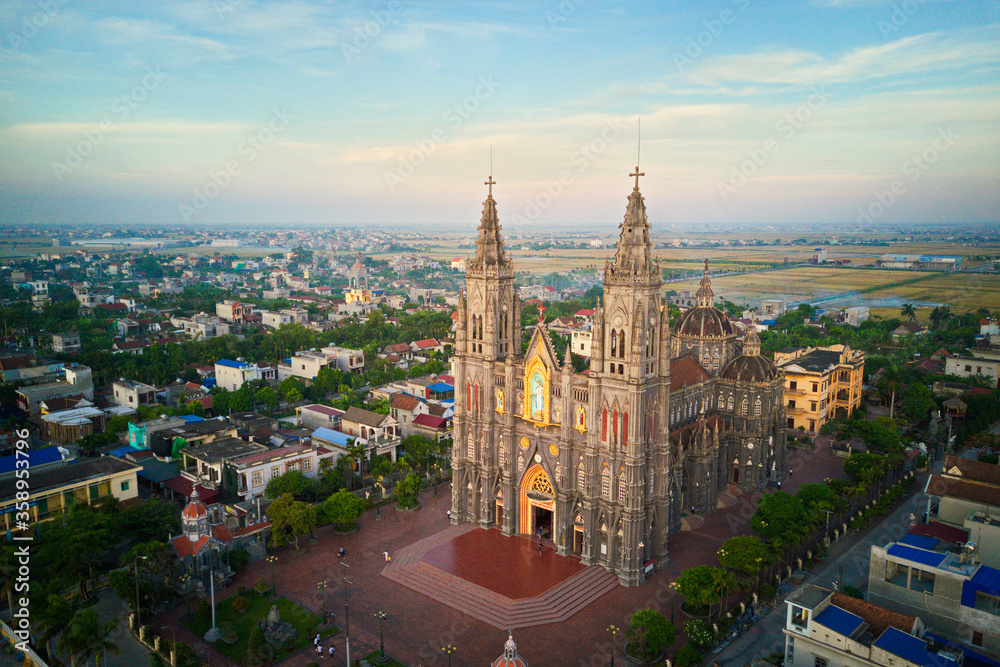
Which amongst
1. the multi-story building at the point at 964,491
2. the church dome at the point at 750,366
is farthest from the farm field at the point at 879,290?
the multi-story building at the point at 964,491

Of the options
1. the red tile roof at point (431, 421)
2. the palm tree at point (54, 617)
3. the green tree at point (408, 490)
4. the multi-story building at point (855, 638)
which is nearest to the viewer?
the multi-story building at point (855, 638)

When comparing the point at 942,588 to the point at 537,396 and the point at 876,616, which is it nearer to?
the point at 876,616

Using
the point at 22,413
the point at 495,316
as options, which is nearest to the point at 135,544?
the point at 495,316

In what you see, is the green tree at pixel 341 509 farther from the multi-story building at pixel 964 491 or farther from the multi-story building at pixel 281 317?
the multi-story building at pixel 281 317

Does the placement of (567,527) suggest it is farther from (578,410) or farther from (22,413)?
(22,413)

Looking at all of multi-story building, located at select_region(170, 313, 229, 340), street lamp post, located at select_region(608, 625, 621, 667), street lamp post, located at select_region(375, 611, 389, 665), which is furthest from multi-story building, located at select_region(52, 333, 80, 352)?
street lamp post, located at select_region(608, 625, 621, 667)

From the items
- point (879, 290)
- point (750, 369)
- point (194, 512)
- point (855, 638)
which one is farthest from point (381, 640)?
point (879, 290)
